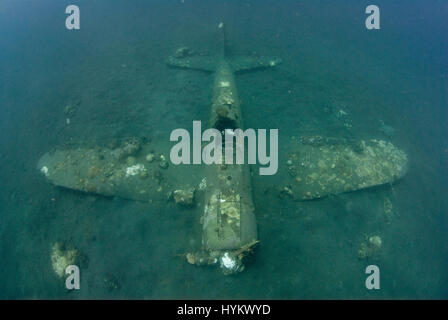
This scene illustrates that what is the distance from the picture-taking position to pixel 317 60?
52.0ft

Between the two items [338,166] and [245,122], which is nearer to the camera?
[338,166]

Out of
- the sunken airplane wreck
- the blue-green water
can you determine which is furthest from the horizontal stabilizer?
the blue-green water

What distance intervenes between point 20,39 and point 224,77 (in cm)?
2295

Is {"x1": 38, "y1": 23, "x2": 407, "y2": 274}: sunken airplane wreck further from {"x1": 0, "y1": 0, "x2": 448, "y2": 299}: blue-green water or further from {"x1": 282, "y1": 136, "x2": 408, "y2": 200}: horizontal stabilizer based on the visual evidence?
{"x1": 0, "y1": 0, "x2": 448, "y2": 299}: blue-green water

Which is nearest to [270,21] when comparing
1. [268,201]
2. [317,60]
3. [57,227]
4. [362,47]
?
[317,60]

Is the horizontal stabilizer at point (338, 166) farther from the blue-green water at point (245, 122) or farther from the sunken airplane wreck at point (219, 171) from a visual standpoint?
the blue-green water at point (245, 122)

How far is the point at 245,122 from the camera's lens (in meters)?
11.4

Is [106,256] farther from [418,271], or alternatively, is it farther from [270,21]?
[270,21]

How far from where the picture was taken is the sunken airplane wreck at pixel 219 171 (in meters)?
7.27

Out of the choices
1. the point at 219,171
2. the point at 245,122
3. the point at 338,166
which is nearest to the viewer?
the point at 219,171

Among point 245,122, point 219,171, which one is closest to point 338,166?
point 245,122

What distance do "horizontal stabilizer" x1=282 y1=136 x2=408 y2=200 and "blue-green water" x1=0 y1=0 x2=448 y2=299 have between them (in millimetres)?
665

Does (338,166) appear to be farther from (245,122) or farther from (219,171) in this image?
(219,171)

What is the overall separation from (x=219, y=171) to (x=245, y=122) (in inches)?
191
